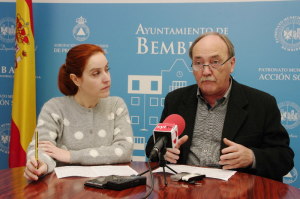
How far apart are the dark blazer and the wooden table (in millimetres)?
356

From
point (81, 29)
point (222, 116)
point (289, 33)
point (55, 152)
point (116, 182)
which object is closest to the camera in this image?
point (116, 182)

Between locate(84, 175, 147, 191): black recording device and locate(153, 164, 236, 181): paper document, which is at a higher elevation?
locate(84, 175, 147, 191): black recording device

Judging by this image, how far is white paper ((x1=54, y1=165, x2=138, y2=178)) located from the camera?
5.76ft

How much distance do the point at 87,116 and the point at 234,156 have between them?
36.5 inches

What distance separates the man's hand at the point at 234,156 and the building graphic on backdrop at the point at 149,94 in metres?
1.77

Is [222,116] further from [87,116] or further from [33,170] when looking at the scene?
[33,170]

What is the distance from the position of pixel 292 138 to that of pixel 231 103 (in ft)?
4.61

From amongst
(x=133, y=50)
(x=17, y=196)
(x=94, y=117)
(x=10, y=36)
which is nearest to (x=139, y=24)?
(x=133, y=50)

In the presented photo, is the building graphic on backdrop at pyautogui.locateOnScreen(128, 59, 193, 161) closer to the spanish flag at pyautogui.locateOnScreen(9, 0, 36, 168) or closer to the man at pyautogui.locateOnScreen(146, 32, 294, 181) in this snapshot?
the spanish flag at pyautogui.locateOnScreen(9, 0, 36, 168)

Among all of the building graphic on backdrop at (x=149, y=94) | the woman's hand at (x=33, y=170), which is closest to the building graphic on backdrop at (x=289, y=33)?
the building graphic on backdrop at (x=149, y=94)

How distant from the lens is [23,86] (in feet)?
11.6

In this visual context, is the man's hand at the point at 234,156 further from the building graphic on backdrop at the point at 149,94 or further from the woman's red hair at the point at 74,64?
the building graphic on backdrop at the point at 149,94

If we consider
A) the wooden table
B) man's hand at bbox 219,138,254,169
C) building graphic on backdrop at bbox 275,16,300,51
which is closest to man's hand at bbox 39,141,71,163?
the wooden table

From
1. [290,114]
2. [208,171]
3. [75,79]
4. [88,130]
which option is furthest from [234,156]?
[290,114]
